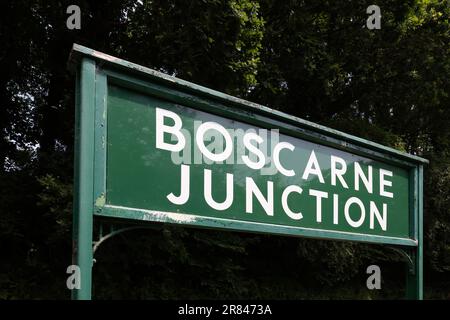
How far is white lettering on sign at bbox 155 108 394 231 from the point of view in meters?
2.36

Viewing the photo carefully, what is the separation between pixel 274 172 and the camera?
9.17 ft

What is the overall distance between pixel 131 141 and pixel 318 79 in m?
8.54

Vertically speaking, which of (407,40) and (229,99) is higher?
(407,40)

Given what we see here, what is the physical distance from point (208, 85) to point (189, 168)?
225 inches

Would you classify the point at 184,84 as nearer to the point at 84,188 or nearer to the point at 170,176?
the point at 170,176

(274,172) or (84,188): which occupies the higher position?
(274,172)

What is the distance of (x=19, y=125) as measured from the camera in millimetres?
10297

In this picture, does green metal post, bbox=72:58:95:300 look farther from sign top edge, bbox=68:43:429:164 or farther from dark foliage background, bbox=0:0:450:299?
dark foliage background, bbox=0:0:450:299

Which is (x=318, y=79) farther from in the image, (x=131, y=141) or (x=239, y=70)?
(x=131, y=141)

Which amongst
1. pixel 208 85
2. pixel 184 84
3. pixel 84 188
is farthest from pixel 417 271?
pixel 208 85

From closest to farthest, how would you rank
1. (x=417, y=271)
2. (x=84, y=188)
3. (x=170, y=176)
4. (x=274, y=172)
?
1. (x=84, y=188)
2. (x=170, y=176)
3. (x=274, y=172)
4. (x=417, y=271)

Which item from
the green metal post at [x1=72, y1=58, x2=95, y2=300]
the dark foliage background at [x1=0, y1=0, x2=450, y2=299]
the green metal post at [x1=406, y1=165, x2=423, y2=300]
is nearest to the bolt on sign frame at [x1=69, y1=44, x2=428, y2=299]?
the green metal post at [x1=72, y1=58, x2=95, y2=300]

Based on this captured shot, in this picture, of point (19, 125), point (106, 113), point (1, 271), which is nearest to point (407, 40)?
point (19, 125)

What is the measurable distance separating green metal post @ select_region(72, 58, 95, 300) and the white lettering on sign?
13.5 inches
